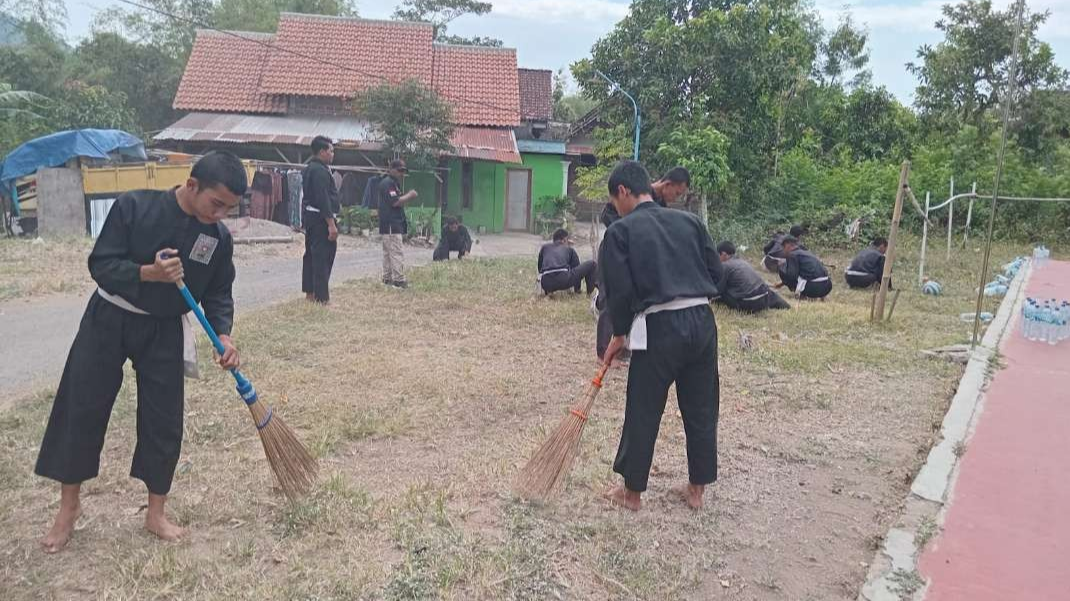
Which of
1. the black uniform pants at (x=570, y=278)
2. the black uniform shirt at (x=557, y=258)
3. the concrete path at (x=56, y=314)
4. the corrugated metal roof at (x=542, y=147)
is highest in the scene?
the corrugated metal roof at (x=542, y=147)

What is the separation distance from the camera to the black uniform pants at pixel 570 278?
331 inches

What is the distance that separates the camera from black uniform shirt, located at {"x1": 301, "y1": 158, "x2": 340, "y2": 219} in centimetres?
740

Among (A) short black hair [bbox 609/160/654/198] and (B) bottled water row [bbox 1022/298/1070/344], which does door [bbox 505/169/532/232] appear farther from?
(A) short black hair [bbox 609/160/654/198]

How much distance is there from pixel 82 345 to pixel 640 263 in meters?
2.25

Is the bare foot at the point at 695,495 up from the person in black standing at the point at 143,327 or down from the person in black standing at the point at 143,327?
down

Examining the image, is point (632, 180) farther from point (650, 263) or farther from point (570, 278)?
point (570, 278)

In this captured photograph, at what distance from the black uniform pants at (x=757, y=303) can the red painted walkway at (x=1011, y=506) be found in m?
2.65

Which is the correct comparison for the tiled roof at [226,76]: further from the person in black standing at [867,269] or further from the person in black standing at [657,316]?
the person in black standing at [657,316]

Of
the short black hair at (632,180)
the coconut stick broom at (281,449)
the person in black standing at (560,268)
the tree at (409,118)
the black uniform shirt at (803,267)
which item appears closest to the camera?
the coconut stick broom at (281,449)

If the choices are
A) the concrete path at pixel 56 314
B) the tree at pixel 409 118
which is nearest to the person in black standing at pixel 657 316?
the concrete path at pixel 56 314

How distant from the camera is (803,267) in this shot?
31.8 feet

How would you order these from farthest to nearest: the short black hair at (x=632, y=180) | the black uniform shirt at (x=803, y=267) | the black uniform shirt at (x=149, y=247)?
1. the black uniform shirt at (x=803, y=267)
2. the short black hair at (x=632, y=180)
3. the black uniform shirt at (x=149, y=247)

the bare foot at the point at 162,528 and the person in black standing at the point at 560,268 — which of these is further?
the person in black standing at the point at 560,268

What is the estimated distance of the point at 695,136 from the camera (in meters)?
14.6
